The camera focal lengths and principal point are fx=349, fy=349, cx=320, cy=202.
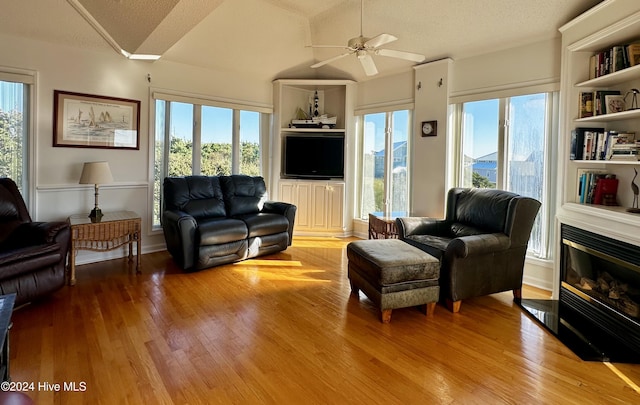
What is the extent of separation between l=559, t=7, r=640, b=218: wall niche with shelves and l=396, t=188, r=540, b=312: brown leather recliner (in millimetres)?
441

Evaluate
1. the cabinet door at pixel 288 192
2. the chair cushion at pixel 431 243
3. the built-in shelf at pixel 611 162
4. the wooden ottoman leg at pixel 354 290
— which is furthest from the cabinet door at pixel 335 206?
the built-in shelf at pixel 611 162

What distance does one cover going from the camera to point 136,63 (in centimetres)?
439

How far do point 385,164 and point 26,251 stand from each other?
14.4 feet

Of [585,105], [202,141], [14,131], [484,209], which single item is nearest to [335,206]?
[202,141]

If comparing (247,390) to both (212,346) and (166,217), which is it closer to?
(212,346)

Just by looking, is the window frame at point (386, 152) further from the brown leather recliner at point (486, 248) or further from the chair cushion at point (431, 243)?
the brown leather recliner at point (486, 248)

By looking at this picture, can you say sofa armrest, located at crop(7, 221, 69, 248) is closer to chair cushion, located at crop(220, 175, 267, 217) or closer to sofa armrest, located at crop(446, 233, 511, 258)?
chair cushion, located at crop(220, 175, 267, 217)

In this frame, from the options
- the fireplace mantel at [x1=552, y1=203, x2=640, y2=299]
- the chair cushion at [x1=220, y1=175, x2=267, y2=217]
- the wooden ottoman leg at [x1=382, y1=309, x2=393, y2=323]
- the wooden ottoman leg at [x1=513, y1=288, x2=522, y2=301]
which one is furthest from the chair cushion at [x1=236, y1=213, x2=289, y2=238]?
the fireplace mantel at [x1=552, y1=203, x2=640, y2=299]

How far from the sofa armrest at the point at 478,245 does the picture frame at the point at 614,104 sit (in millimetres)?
1316

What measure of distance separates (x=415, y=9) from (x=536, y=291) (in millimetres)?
3205

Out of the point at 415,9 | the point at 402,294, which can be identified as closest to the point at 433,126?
the point at 415,9

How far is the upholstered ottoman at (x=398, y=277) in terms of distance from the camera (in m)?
2.69

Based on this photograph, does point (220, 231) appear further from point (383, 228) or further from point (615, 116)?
point (615, 116)

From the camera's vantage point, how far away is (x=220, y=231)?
389 cm
